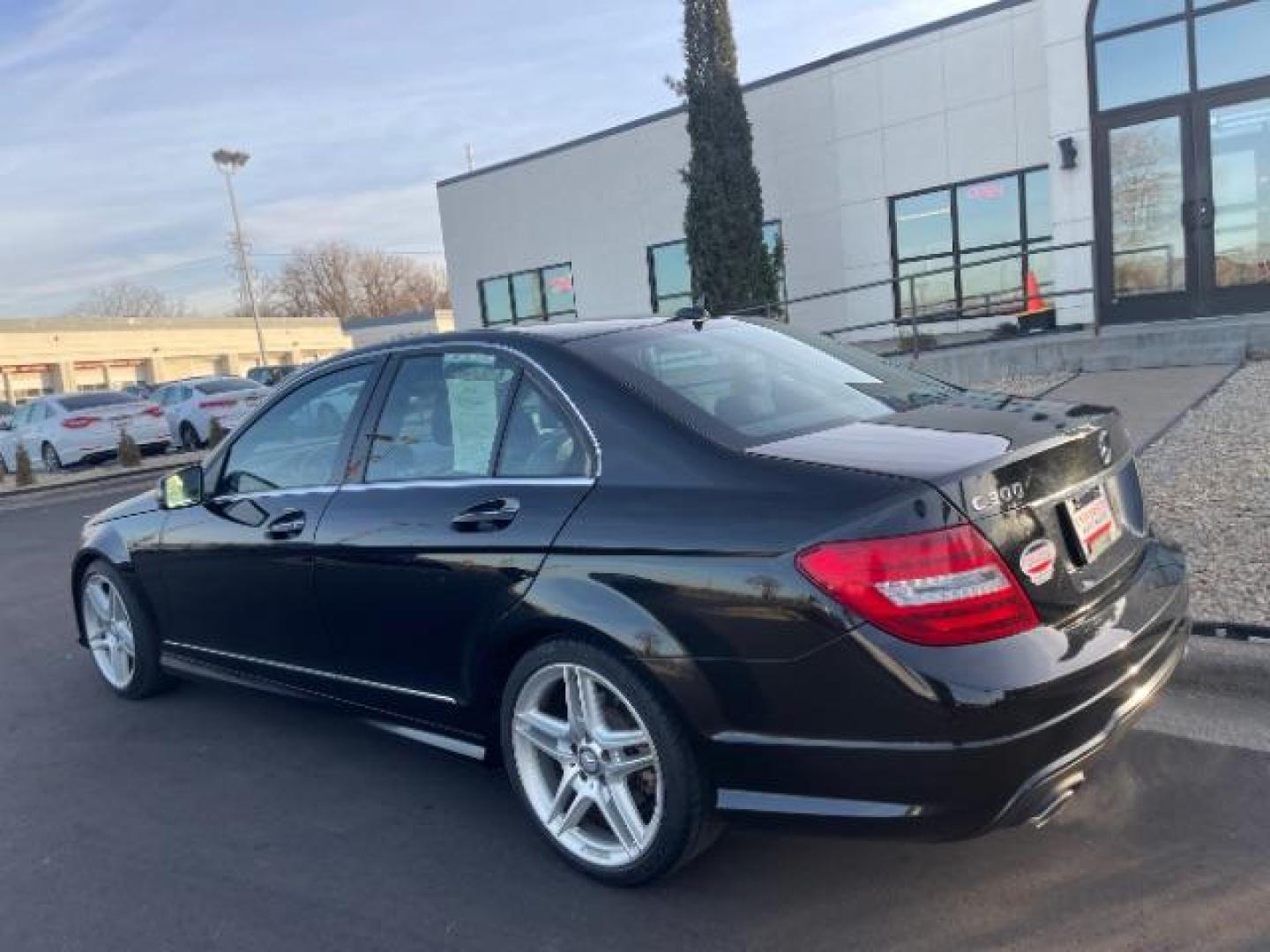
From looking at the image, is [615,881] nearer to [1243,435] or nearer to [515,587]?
[515,587]

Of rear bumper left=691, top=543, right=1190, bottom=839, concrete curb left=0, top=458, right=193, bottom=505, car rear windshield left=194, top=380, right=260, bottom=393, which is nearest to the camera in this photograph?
rear bumper left=691, top=543, right=1190, bottom=839

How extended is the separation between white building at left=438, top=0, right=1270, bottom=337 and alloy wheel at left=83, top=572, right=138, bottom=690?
10003 millimetres

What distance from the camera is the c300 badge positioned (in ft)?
8.64

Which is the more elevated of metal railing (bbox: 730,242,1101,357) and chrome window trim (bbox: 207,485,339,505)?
metal railing (bbox: 730,242,1101,357)

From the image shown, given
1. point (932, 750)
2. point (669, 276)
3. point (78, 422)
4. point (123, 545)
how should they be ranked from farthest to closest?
point (669, 276) → point (78, 422) → point (123, 545) → point (932, 750)

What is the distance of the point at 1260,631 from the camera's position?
4.10 m

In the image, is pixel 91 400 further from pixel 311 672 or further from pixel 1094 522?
pixel 1094 522

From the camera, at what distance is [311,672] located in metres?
4.00

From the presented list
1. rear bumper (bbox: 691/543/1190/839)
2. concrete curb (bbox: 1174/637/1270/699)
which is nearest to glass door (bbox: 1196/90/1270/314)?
Answer: concrete curb (bbox: 1174/637/1270/699)

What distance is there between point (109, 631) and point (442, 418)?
103 inches

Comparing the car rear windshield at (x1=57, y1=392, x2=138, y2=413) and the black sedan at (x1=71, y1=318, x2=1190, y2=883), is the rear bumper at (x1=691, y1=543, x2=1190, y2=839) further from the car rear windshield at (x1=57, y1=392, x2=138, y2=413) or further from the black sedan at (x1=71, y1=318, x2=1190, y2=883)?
the car rear windshield at (x1=57, y1=392, x2=138, y2=413)

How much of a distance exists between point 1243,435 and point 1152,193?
22.1ft

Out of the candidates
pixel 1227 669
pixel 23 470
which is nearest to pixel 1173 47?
pixel 1227 669

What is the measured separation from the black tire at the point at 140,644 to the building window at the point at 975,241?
13399 millimetres
